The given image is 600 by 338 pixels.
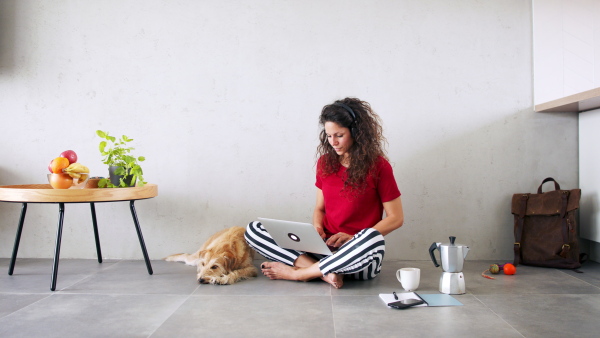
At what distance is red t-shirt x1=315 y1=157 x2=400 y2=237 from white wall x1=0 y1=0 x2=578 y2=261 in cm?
50

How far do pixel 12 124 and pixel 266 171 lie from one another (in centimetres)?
163

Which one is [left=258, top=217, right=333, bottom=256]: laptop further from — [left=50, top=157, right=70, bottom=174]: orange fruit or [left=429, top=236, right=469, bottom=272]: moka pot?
[left=50, top=157, right=70, bottom=174]: orange fruit

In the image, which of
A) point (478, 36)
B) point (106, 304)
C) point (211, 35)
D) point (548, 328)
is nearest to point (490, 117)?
point (478, 36)

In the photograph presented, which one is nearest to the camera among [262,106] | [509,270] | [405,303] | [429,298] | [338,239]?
[405,303]

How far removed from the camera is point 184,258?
283 centimetres

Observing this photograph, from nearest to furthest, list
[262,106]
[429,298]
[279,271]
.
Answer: [429,298]
[279,271]
[262,106]

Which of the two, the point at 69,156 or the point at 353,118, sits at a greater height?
the point at 353,118

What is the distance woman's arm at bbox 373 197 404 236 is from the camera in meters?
2.29

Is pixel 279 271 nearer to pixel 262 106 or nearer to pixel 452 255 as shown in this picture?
pixel 452 255

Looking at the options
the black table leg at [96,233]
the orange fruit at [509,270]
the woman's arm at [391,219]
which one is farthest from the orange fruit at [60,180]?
the orange fruit at [509,270]

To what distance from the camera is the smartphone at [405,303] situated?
187cm

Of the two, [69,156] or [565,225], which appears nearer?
[69,156]

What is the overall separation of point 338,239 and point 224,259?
59 cm

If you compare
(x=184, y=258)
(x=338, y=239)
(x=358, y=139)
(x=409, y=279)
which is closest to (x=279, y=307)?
(x=338, y=239)
